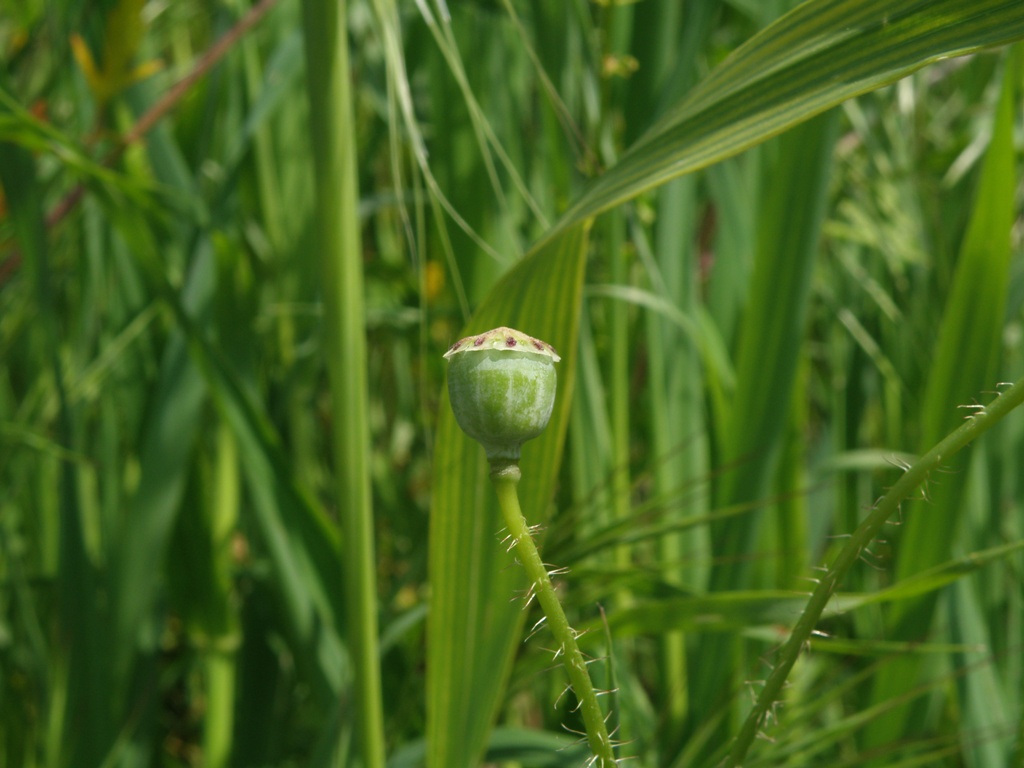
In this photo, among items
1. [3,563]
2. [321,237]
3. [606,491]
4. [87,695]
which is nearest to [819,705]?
[606,491]

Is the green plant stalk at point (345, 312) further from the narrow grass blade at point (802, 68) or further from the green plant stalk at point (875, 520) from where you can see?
the green plant stalk at point (875, 520)

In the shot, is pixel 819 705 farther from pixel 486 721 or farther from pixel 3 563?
pixel 3 563

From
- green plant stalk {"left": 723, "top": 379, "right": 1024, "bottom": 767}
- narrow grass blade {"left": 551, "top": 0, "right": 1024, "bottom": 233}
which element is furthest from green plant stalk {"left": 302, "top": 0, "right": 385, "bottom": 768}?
green plant stalk {"left": 723, "top": 379, "right": 1024, "bottom": 767}

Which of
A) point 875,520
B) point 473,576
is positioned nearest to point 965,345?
point 473,576

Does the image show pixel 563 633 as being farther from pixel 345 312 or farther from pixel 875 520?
pixel 345 312

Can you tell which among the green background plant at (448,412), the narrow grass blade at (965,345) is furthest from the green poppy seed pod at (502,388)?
the narrow grass blade at (965,345)

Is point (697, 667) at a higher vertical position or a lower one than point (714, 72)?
lower

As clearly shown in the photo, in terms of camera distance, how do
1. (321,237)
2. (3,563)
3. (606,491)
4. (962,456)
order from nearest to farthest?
1. (321,237)
2. (962,456)
3. (606,491)
4. (3,563)

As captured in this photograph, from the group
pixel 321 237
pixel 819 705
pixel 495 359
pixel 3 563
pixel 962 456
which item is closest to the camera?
pixel 495 359
